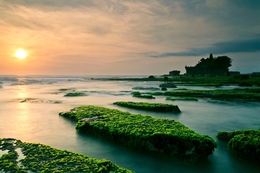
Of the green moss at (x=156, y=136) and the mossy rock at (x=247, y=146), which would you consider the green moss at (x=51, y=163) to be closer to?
the green moss at (x=156, y=136)

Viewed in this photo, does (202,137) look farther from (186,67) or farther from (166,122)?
(186,67)

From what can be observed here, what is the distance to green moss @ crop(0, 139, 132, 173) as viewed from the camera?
7250 mm

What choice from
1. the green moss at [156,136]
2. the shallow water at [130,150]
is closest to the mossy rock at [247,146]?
the shallow water at [130,150]

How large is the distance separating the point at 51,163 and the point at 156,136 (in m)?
4.81

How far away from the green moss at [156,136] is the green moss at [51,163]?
2794 mm

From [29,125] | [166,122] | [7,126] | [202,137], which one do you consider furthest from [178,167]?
[7,126]

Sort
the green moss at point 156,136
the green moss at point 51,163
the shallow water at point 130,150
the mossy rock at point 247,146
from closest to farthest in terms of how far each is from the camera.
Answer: the green moss at point 51,163 → the shallow water at point 130,150 → the mossy rock at point 247,146 → the green moss at point 156,136

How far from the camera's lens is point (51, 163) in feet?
25.2

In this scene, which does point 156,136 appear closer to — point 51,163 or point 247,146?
point 247,146

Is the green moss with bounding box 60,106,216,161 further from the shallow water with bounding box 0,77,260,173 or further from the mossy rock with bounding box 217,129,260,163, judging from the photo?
the mossy rock with bounding box 217,129,260,163

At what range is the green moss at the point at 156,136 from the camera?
9383mm

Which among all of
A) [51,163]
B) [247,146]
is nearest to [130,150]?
[51,163]

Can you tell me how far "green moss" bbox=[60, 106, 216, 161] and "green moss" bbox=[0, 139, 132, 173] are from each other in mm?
2794

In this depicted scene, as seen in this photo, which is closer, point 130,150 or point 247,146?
point 247,146
